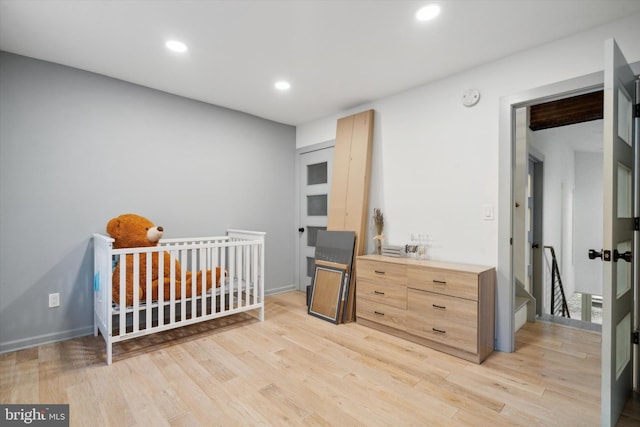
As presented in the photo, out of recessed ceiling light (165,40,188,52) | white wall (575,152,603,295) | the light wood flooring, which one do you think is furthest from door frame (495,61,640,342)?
white wall (575,152,603,295)

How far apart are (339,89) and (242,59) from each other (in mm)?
1061

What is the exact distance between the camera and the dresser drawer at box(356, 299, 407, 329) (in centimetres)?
273

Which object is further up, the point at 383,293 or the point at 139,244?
the point at 139,244

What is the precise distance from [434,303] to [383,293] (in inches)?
19.9

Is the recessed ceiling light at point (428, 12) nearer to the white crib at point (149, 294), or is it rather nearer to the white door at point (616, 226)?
the white door at point (616, 226)

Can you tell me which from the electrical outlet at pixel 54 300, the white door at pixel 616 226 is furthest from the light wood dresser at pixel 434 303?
the electrical outlet at pixel 54 300

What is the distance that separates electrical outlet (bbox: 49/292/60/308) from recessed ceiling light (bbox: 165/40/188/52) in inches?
90.4

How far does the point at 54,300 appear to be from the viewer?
261 centimetres

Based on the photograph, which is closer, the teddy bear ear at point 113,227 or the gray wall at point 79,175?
the gray wall at point 79,175

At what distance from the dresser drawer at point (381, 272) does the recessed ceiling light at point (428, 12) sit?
6.24 ft

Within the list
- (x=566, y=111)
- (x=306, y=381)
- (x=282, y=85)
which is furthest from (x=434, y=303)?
(x=566, y=111)

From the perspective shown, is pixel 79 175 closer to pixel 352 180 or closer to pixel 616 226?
pixel 352 180

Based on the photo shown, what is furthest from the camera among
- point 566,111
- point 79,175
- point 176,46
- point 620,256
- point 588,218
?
point 588,218

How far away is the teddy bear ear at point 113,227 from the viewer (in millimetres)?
2641
